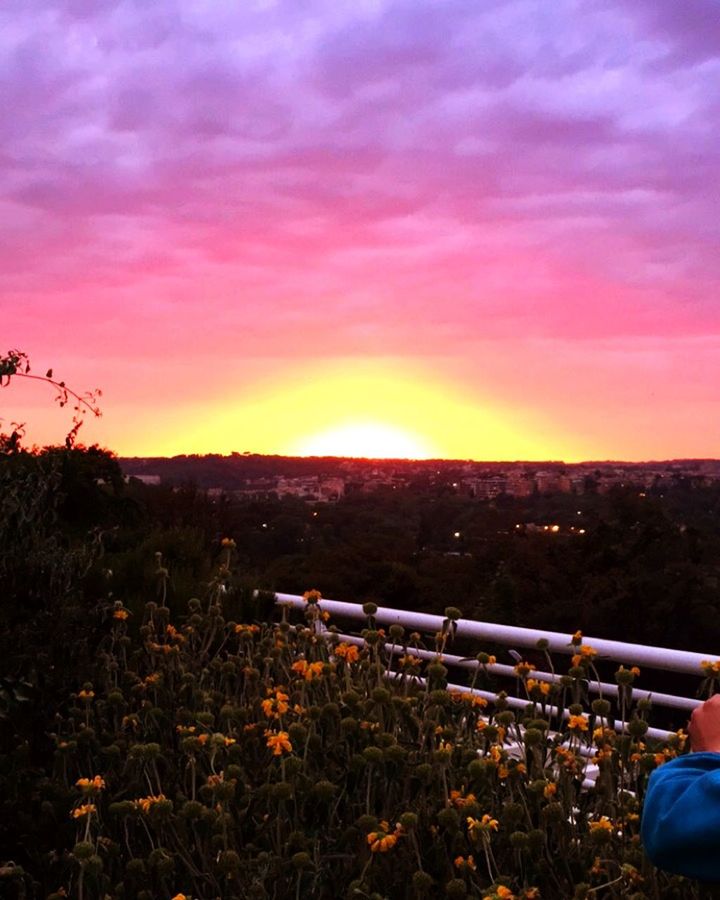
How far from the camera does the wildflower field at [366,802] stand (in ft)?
8.74

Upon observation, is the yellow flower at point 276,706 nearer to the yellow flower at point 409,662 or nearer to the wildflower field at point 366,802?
the wildflower field at point 366,802

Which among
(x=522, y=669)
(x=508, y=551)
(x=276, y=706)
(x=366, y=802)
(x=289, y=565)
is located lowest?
(x=289, y=565)

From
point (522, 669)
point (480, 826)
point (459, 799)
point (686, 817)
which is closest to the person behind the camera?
point (686, 817)

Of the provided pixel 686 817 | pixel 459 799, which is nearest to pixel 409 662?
pixel 459 799

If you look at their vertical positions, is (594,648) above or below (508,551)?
above

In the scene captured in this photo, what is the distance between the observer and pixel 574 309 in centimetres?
1698

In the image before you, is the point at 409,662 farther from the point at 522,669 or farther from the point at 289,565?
the point at 289,565

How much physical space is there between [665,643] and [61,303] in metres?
16.3

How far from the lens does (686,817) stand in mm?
1819

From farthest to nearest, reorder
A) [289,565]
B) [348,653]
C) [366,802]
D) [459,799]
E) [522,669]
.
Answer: [289,565], [348,653], [522,669], [366,802], [459,799]

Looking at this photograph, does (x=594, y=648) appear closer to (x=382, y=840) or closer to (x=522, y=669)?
(x=522, y=669)

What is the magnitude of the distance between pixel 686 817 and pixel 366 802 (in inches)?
47.4

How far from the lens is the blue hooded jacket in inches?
71.0

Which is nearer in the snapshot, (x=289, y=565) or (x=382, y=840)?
(x=382, y=840)
